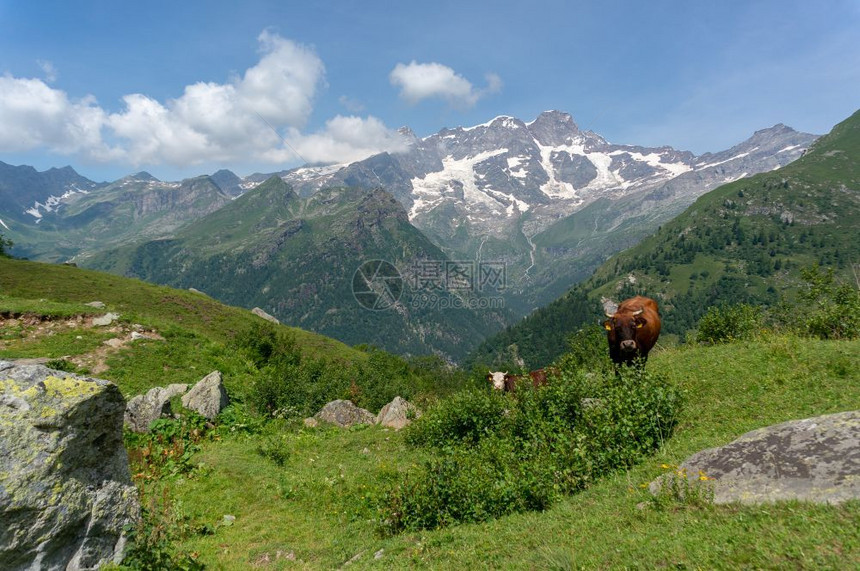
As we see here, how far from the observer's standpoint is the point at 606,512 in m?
8.89

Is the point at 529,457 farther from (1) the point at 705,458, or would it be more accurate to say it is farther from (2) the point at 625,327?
(2) the point at 625,327

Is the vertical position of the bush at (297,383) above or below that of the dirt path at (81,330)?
below

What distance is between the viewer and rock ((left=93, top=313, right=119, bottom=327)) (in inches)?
1422

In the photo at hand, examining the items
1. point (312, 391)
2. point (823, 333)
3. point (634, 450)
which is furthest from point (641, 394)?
point (312, 391)

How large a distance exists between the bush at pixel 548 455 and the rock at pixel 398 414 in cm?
Result: 944

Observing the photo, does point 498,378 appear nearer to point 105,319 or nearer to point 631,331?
point 631,331

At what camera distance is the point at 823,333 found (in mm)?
21391

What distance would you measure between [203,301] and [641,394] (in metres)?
76.3

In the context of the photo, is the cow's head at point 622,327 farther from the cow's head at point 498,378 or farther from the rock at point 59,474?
the rock at point 59,474

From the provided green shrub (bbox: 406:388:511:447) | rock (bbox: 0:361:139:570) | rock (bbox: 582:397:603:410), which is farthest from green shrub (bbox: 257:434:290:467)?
rock (bbox: 582:397:603:410)

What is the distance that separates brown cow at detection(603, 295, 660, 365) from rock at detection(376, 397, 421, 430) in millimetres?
12389

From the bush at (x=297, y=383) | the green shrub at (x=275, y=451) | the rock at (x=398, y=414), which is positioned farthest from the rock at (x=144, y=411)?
the rock at (x=398, y=414)

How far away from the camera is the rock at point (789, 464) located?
6.98 meters

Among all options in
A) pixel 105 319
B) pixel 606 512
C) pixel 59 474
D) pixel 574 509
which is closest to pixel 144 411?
pixel 59 474
